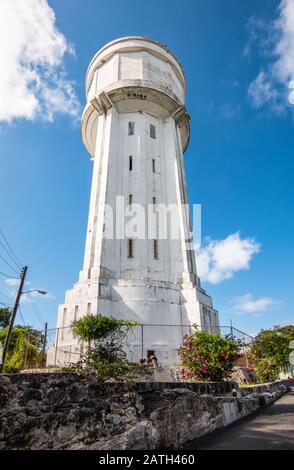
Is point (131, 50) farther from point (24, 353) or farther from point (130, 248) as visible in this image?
point (24, 353)

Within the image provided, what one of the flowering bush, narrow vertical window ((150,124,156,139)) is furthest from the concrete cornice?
the flowering bush

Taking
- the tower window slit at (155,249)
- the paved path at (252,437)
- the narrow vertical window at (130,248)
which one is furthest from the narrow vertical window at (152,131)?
the paved path at (252,437)

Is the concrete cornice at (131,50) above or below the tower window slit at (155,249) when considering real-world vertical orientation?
above

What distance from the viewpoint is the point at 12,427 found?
3021mm

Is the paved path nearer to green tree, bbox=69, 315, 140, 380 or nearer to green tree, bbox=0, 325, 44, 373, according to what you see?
green tree, bbox=69, 315, 140, 380

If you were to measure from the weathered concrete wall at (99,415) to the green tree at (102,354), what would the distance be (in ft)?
6.05

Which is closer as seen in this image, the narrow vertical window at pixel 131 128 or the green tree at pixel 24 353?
the green tree at pixel 24 353

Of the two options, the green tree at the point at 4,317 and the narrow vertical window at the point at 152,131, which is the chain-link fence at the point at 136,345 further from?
the green tree at the point at 4,317

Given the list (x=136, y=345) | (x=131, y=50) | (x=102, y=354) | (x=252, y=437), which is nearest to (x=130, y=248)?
Result: (x=136, y=345)

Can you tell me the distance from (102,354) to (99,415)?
7.07 metres

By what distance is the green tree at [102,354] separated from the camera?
8833 millimetres
